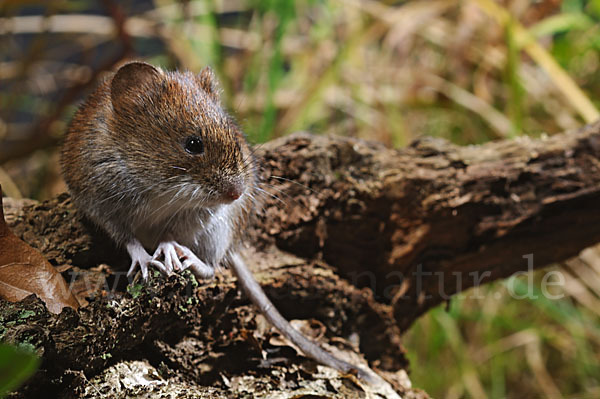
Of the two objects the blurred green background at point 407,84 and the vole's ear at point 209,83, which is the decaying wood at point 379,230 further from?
the blurred green background at point 407,84

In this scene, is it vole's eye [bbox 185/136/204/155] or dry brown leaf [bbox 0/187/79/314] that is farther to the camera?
vole's eye [bbox 185/136/204/155]

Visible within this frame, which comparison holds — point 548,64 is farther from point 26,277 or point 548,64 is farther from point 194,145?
point 26,277

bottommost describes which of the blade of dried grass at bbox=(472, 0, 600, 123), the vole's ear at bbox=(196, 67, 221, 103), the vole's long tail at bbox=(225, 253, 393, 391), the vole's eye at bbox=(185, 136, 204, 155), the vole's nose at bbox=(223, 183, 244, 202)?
the vole's long tail at bbox=(225, 253, 393, 391)

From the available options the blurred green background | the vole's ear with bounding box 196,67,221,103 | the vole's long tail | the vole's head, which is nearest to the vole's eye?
the vole's head

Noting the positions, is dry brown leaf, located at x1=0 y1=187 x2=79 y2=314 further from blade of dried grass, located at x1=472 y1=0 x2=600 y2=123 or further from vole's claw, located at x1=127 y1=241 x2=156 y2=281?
blade of dried grass, located at x1=472 y1=0 x2=600 y2=123

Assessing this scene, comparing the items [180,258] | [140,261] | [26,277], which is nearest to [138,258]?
[140,261]

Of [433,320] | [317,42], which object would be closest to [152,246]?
[433,320]

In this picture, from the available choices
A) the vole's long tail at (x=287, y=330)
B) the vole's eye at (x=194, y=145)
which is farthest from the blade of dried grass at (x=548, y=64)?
the vole's eye at (x=194, y=145)
